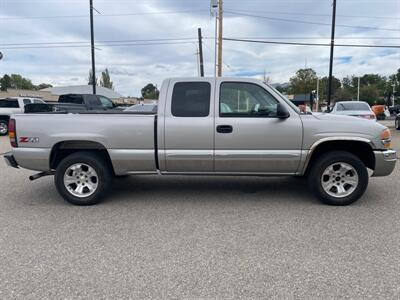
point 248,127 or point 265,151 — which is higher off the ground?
point 248,127

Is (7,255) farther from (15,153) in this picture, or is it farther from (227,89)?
(227,89)

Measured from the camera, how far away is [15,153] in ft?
16.3

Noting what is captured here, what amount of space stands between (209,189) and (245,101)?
1806 mm

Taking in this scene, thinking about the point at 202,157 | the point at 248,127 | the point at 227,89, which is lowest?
the point at 202,157

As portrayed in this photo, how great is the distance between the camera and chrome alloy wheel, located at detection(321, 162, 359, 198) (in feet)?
15.8

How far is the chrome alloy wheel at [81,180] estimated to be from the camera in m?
4.97

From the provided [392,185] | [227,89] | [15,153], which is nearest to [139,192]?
[15,153]

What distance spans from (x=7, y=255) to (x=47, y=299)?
3.58 feet

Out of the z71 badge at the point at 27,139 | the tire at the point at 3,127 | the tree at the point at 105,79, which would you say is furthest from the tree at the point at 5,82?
the z71 badge at the point at 27,139

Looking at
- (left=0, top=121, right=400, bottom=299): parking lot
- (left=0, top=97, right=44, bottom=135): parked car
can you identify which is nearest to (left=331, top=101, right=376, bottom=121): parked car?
(left=0, top=121, right=400, bottom=299): parking lot

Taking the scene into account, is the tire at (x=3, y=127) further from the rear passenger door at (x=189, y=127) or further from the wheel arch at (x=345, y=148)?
the wheel arch at (x=345, y=148)

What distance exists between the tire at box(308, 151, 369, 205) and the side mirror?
0.85 meters

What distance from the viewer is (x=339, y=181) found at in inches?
192

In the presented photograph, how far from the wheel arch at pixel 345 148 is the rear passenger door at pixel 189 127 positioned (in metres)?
1.48
